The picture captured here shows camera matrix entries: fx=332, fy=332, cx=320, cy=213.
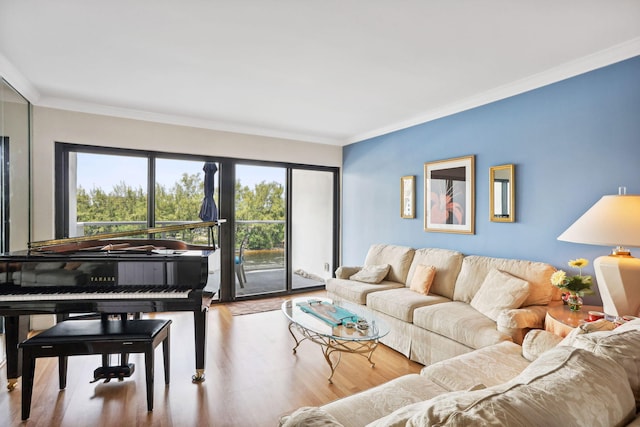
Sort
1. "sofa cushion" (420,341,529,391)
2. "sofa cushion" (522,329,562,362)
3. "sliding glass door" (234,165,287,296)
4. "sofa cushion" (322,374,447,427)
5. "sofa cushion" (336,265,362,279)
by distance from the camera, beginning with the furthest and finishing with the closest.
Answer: "sliding glass door" (234,165,287,296) < "sofa cushion" (336,265,362,279) < "sofa cushion" (522,329,562,362) < "sofa cushion" (420,341,529,391) < "sofa cushion" (322,374,447,427)

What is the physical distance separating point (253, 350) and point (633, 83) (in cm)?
393

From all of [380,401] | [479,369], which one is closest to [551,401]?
[380,401]

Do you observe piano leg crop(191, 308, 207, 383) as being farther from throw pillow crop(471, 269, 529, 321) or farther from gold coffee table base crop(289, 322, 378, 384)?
throw pillow crop(471, 269, 529, 321)

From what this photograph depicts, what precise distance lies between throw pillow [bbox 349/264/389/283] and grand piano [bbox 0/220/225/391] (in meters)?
2.16

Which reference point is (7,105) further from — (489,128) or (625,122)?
(625,122)

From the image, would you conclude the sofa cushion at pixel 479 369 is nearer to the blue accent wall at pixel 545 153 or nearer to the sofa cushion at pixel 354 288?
the blue accent wall at pixel 545 153

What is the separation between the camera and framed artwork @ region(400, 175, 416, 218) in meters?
4.52

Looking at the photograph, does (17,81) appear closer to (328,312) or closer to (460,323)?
(328,312)

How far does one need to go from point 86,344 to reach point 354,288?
8.69 ft

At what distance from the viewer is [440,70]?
299 centimetres

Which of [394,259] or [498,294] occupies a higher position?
[394,259]

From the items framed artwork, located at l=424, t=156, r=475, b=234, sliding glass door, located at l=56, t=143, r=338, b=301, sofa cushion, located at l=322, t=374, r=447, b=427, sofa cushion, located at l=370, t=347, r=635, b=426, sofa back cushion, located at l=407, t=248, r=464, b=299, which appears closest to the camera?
sofa cushion, located at l=370, t=347, r=635, b=426

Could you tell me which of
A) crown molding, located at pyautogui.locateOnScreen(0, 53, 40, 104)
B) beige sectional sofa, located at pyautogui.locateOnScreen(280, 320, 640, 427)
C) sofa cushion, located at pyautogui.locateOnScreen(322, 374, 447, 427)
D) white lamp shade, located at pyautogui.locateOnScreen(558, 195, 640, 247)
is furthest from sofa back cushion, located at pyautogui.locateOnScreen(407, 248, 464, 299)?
crown molding, located at pyautogui.locateOnScreen(0, 53, 40, 104)

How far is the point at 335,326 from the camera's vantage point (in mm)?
2766
